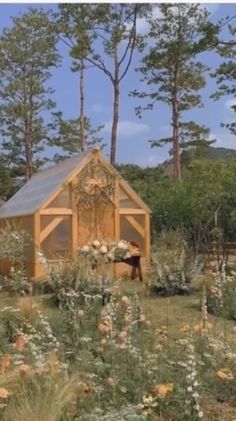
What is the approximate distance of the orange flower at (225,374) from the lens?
3.76m

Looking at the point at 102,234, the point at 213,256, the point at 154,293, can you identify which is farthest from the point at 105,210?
the point at 154,293

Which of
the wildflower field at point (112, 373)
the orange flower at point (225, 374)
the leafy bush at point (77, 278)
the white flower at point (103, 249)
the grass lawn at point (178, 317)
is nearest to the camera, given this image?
the wildflower field at point (112, 373)

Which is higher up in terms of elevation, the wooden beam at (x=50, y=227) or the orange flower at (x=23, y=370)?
the wooden beam at (x=50, y=227)

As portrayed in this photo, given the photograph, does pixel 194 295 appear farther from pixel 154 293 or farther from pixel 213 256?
pixel 213 256

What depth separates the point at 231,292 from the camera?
319 inches

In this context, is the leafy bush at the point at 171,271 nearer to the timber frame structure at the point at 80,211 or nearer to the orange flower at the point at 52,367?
the timber frame structure at the point at 80,211

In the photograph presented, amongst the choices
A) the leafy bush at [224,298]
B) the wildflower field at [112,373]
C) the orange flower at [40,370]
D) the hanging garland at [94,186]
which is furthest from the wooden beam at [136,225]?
the orange flower at [40,370]

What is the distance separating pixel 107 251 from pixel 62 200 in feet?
Answer: 10.2

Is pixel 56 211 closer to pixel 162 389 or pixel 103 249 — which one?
pixel 103 249

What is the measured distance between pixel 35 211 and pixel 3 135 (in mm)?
17346

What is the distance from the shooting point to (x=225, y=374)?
383cm

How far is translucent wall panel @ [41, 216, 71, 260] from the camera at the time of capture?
13.9 m

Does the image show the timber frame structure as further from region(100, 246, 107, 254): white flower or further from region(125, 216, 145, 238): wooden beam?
region(100, 246, 107, 254): white flower

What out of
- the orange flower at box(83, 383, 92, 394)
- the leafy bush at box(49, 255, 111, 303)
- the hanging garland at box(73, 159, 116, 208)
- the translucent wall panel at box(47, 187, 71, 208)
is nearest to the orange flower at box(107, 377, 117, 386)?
the orange flower at box(83, 383, 92, 394)
